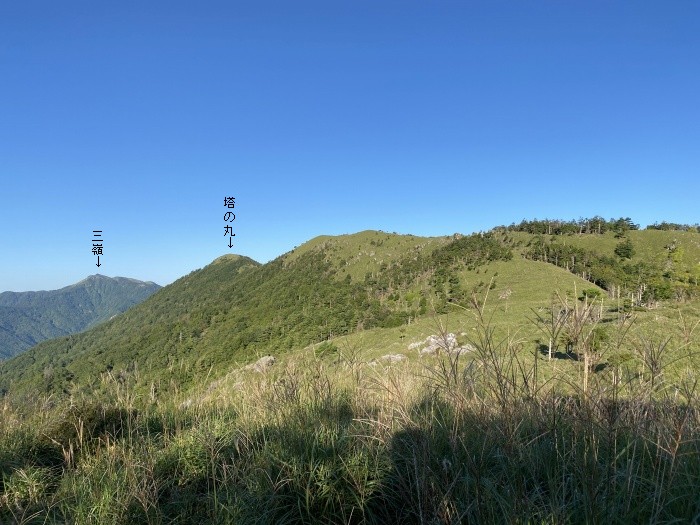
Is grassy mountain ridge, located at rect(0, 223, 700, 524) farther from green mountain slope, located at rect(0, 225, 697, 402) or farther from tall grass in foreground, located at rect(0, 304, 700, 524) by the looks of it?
green mountain slope, located at rect(0, 225, 697, 402)

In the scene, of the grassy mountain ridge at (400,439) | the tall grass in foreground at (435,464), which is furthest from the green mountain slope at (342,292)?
the tall grass in foreground at (435,464)

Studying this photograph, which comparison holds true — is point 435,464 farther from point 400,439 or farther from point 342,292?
point 342,292

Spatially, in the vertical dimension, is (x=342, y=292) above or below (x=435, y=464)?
above

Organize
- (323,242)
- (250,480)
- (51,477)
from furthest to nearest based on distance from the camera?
1. (323,242)
2. (51,477)
3. (250,480)

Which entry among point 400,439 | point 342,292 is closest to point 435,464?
point 400,439

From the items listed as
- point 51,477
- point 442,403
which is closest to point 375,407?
point 442,403

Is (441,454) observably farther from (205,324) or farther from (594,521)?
(205,324)

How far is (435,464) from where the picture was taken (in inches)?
91.9

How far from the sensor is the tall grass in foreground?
1.77m

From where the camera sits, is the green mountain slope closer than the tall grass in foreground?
No

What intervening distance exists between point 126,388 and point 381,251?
289 ft

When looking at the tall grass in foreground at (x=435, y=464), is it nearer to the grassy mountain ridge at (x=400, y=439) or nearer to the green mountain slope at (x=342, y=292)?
the grassy mountain ridge at (x=400, y=439)

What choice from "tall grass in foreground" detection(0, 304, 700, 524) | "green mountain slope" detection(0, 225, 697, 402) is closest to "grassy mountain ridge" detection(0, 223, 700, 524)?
"tall grass in foreground" detection(0, 304, 700, 524)

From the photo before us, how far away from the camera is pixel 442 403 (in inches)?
143
